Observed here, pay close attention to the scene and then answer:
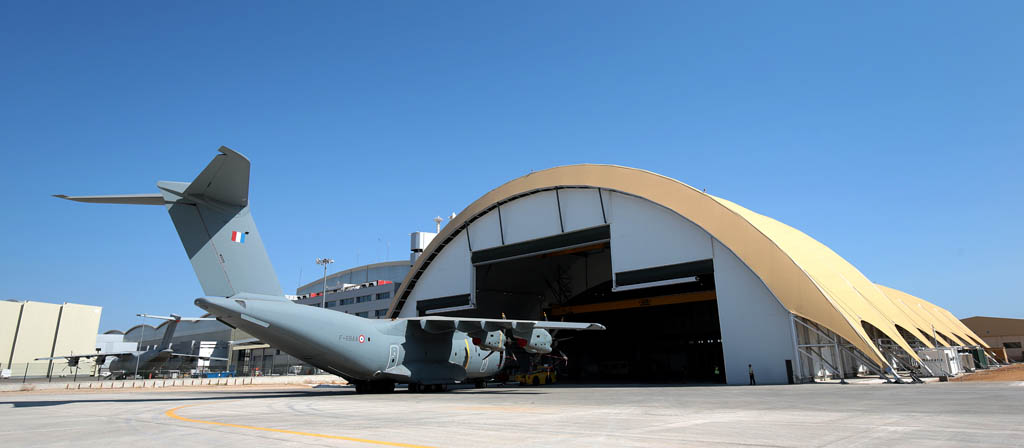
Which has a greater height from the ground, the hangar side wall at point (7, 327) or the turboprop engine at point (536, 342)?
the hangar side wall at point (7, 327)

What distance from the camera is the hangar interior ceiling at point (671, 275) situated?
23.5 metres

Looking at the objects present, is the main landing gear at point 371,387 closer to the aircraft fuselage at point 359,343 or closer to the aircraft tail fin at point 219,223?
the aircraft fuselage at point 359,343

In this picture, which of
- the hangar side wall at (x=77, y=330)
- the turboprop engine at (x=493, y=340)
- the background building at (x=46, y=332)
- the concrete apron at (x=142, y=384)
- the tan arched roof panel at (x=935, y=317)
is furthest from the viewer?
the hangar side wall at (x=77, y=330)

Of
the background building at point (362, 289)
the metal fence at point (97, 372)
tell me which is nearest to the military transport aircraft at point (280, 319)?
the metal fence at point (97, 372)

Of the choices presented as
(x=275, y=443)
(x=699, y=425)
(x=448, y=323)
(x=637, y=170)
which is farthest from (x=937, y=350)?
(x=275, y=443)

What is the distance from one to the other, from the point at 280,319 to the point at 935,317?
50504 mm

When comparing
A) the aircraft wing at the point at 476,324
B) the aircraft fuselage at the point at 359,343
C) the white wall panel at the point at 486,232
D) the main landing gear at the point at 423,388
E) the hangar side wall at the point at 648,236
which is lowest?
the main landing gear at the point at 423,388

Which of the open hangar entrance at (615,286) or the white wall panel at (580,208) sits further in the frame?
the white wall panel at (580,208)

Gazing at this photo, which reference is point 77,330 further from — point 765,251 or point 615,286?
point 765,251

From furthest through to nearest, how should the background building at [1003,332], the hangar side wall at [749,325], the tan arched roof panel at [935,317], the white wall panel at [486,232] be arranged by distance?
the background building at [1003,332], the tan arched roof panel at [935,317], the white wall panel at [486,232], the hangar side wall at [749,325]

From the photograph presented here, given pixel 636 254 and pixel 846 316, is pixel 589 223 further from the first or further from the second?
pixel 846 316

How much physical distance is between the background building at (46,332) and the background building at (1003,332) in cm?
10068

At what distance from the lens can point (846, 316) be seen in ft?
72.8

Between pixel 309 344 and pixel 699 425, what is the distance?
13.3 m
